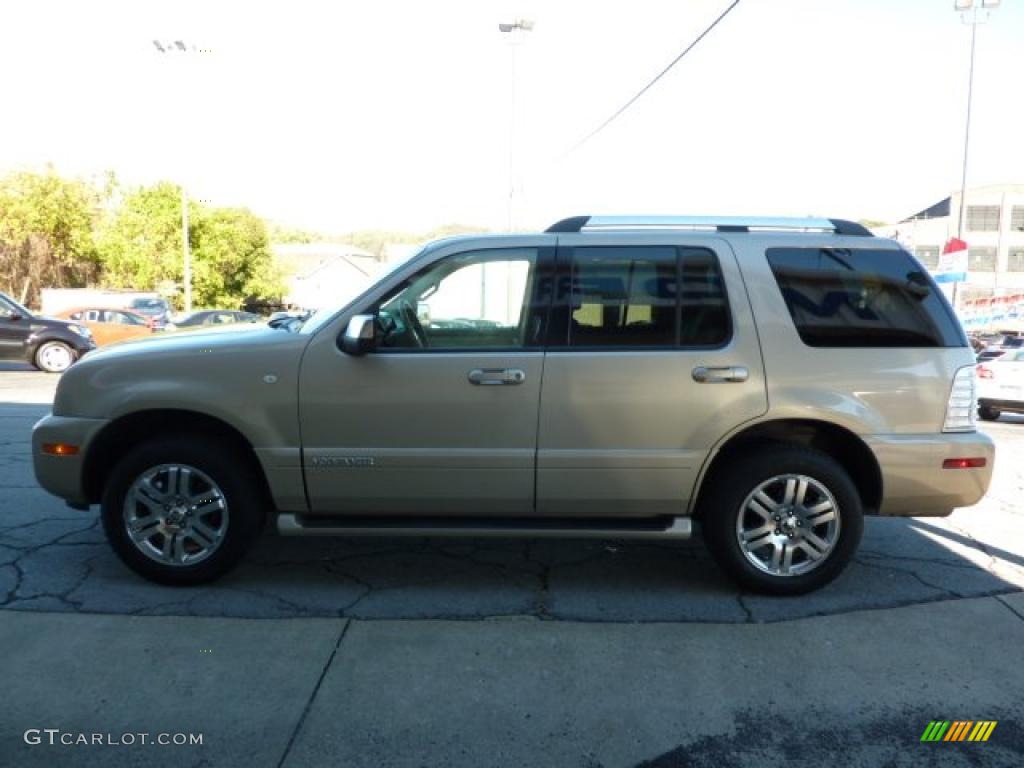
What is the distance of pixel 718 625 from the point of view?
12.3 ft

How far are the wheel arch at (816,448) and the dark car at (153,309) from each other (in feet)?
71.2

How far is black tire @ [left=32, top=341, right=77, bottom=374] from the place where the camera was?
620 inches

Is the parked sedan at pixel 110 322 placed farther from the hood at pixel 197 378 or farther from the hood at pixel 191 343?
the hood at pixel 197 378

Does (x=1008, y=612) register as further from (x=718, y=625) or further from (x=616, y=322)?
(x=616, y=322)

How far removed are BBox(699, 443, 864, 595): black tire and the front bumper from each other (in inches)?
126

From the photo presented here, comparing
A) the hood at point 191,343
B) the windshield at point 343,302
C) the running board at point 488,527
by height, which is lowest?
the running board at point 488,527

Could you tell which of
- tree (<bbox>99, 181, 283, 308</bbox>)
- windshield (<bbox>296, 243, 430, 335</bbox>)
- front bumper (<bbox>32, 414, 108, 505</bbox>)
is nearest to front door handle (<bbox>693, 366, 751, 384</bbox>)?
windshield (<bbox>296, 243, 430, 335</bbox>)

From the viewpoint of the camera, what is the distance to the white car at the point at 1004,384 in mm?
12195

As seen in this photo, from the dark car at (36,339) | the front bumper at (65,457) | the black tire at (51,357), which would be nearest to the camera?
the front bumper at (65,457)

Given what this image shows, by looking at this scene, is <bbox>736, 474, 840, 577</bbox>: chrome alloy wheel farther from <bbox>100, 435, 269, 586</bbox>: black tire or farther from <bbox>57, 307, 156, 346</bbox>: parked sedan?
<bbox>57, 307, 156, 346</bbox>: parked sedan

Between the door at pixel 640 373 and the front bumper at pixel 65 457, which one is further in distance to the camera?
the front bumper at pixel 65 457

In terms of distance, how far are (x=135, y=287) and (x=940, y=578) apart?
45396mm

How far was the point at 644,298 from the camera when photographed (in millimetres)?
3971

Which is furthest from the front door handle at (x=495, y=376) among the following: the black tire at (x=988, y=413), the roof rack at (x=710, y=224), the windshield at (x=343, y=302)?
the black tire at (x=988, y=413)
